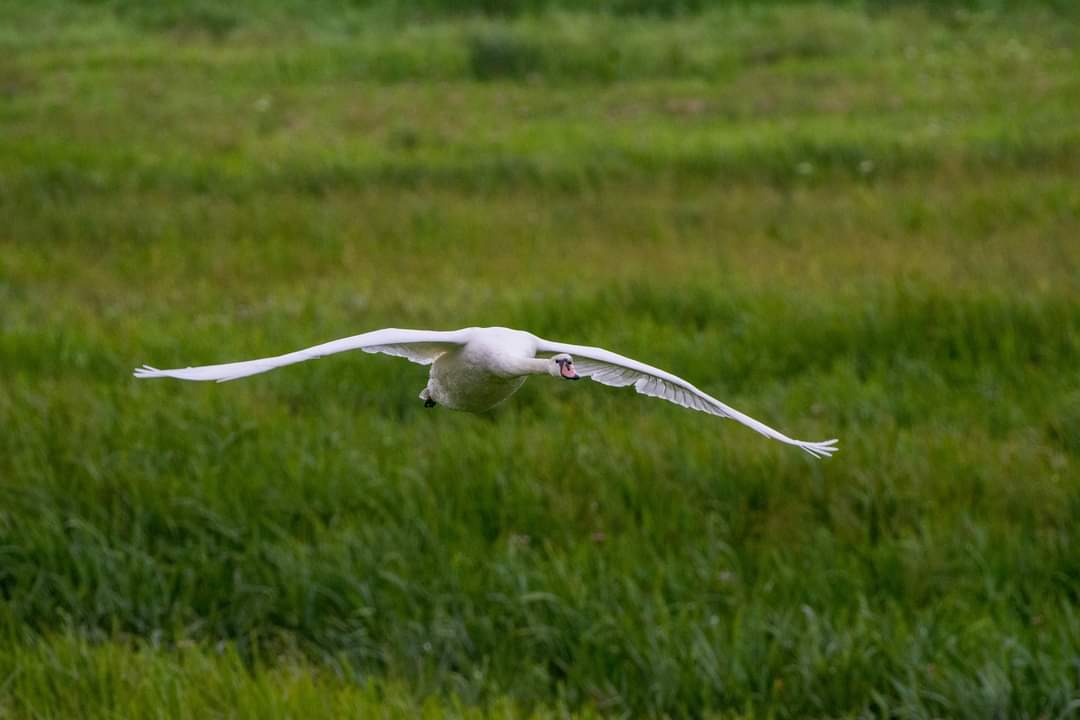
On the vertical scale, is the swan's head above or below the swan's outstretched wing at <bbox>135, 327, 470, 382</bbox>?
below

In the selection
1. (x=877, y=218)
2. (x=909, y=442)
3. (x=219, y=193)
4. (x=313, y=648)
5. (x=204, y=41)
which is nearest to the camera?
(x=313, y=648)

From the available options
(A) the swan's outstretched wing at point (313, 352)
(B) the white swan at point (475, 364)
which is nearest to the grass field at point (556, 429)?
(B) the white swan at point (475, 364)

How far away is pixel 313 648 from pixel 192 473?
1.10m

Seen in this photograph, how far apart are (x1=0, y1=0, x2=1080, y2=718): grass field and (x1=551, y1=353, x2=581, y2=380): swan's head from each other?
1559mm

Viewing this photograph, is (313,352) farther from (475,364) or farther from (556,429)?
(556,429)

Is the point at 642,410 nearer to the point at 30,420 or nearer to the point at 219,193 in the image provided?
the point at 30,420

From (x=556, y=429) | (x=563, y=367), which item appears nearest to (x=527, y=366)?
(x=563, y=367)

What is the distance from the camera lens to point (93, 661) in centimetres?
409

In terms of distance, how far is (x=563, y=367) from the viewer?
2.30m

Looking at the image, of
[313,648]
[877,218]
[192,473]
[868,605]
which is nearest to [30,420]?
[192,473]

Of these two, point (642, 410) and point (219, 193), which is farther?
point (219, 193)

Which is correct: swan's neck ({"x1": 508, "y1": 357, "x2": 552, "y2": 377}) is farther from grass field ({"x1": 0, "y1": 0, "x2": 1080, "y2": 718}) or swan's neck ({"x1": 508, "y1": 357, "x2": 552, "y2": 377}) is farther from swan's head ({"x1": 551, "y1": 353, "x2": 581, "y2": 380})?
grass field ({"x1": 0, "y1": 0, "x2": 1080, "y2": 718})

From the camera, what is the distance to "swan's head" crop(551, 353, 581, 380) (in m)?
2.27

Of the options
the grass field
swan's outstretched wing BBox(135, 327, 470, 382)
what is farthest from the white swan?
the grass field
